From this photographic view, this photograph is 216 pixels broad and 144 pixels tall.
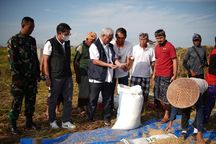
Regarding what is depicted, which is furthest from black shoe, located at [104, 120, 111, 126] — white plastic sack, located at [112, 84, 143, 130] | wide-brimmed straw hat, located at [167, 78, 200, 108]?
wide-brimmed straw hat, located at [167, 78, 200, 108]

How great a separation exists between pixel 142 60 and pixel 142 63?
0.22 ft

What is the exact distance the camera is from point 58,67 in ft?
14.7

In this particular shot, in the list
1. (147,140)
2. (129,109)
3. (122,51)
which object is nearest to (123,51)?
(122,51)

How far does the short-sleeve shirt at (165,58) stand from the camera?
5109mm

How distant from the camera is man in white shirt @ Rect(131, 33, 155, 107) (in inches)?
213

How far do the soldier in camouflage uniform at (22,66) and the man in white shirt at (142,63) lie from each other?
214 centimetres

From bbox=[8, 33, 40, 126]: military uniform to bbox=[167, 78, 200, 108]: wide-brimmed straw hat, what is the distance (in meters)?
2.45

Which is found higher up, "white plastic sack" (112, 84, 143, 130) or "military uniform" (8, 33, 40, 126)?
"military uniform" (8, 33, 40, 126)

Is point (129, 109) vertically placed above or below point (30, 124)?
above

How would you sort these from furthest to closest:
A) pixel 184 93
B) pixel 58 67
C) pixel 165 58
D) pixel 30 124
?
1. pixel 165 58
2. pixel 30 124
3. pixel 58 67
4. pixel 184 93

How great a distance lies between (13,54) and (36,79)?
67cm

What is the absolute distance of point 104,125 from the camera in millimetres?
4949

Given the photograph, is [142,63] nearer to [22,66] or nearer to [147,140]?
[147,140]

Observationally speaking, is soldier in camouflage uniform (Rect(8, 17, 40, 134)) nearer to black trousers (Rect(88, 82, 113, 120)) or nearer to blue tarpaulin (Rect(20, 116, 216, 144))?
blue tarpaulin (Rect(20, 116, 216, 144))
